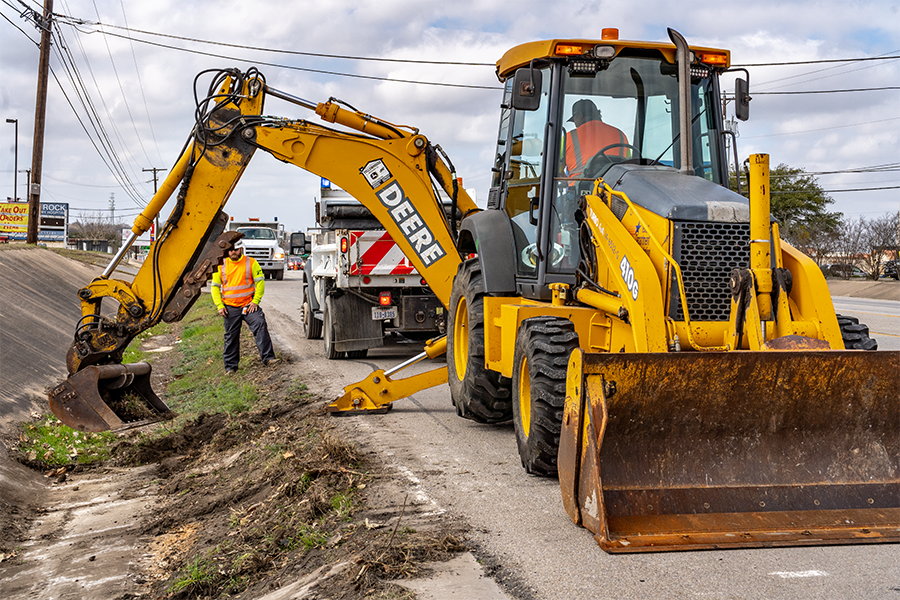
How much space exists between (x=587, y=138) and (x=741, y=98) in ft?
4.05

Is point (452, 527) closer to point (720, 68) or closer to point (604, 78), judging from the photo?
point (604, 78)

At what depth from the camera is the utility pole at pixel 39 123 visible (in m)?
28.1

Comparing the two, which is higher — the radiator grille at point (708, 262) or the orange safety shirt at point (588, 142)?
the orange safety shirt at point (588, 142)

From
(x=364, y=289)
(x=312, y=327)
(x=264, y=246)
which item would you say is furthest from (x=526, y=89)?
(x=264, y=246)

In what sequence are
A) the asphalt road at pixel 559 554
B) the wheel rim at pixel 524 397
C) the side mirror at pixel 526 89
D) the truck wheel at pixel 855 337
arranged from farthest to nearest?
the side mirror at pixel 526 89
the wheel rim at pixel 524 397
the truck wheel at pixel 855 337
the asphalt road at pixel 559 554

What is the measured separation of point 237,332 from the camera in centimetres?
1202

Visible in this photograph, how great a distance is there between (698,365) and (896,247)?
34067 mm

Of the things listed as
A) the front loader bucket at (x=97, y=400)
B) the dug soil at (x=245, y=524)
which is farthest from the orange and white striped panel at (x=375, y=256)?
the front loader bucket at (x=97, y=400)

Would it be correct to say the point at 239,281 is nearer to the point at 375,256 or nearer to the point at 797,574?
the point at 375,256

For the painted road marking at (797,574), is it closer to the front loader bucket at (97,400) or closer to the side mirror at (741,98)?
the side mirror at (741,98)

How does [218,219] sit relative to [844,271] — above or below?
below

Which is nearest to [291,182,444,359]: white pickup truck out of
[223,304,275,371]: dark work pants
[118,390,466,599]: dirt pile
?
[223,304,275,371]: dark work pants

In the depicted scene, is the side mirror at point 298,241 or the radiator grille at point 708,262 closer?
the radiator grille at point 708,262

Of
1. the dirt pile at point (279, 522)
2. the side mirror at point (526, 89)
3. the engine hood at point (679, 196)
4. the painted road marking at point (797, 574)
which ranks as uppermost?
the side mirror at point (526, 89)
